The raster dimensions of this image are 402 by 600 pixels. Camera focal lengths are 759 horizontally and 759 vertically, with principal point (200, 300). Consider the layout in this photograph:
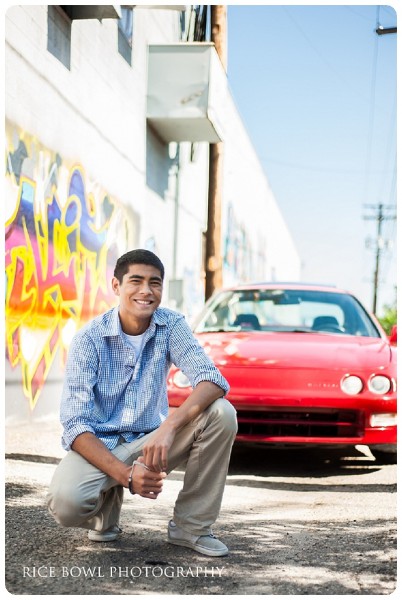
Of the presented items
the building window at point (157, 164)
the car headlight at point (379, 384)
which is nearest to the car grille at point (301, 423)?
the car headlight at point (379, 384)

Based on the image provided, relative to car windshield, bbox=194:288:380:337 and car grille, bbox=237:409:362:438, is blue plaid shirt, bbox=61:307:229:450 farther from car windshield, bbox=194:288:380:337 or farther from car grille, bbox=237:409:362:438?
car windshield, bbox=194:288:380:337

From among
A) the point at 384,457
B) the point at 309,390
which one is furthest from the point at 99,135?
the point at 384,457

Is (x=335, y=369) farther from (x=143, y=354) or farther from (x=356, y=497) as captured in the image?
(x=143, y=354)

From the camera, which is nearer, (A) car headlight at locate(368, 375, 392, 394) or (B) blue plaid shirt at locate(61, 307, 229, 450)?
(B) blue plaid shirt at locate(61, 307, 229, 450)

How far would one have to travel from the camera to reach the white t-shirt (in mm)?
3549

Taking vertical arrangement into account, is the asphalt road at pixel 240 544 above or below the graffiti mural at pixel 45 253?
below

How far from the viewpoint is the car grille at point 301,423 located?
529 cm

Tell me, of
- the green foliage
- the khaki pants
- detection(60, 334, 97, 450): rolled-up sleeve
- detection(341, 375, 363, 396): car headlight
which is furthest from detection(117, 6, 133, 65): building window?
the green foliage

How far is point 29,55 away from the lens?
6.93m

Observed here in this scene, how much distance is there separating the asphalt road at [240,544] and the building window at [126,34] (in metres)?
6.83

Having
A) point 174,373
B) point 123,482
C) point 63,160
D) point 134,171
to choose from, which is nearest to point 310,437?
point 174,373

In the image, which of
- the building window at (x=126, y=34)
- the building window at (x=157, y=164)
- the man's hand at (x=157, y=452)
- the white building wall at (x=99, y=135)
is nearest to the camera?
the man's hand at (x=157, y=452)

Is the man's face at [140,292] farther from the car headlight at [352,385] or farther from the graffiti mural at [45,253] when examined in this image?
the graffiti mural at [45,253]

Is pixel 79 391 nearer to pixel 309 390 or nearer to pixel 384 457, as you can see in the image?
pixel 309 390
